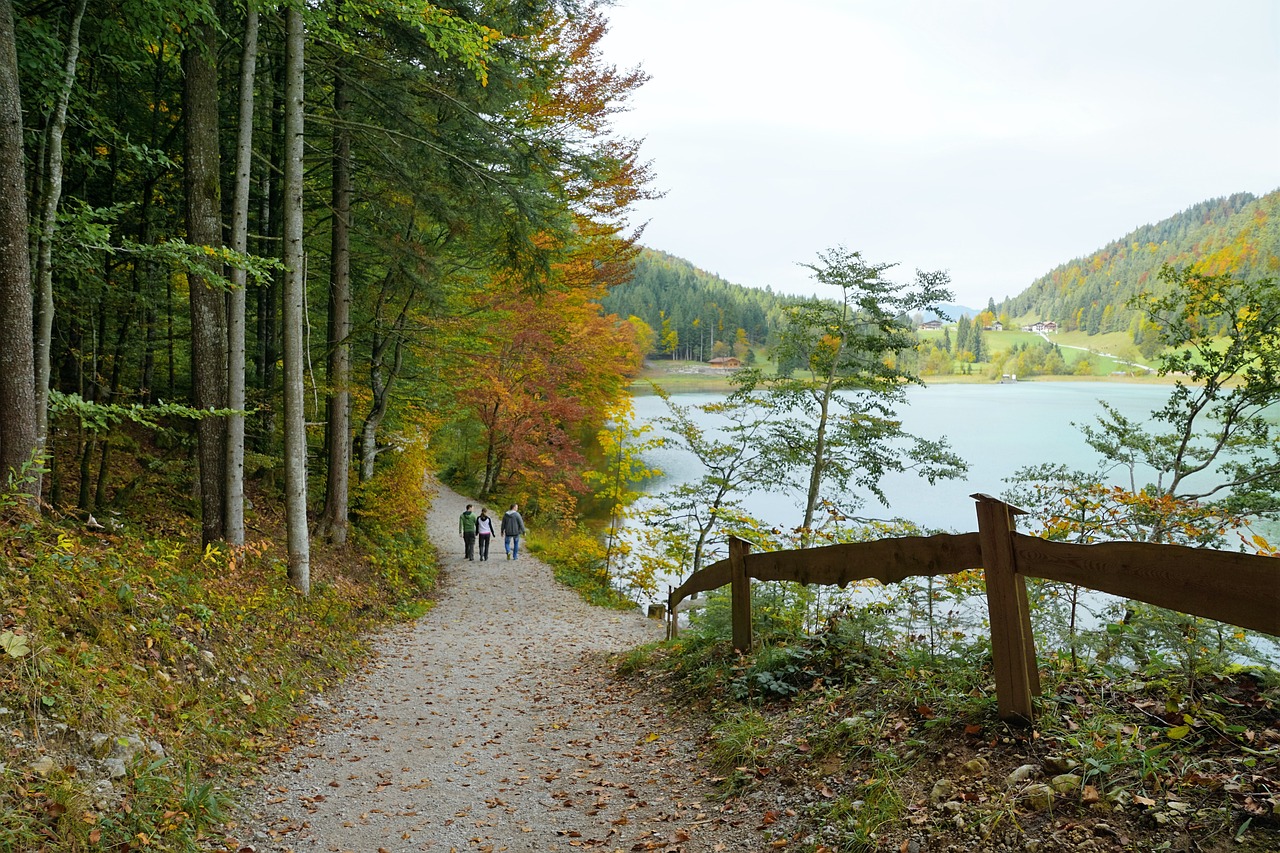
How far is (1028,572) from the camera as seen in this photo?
3.18 m

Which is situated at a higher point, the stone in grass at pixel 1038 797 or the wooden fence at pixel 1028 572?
the wooden fence at pixel 1028 572

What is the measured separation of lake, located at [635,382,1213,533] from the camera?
20.9 metres

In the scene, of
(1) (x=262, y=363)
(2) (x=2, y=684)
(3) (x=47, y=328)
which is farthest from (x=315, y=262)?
(2) (x=2, y=684)

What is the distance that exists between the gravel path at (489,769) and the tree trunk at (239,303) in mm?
2553

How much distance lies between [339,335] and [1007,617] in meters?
10.2

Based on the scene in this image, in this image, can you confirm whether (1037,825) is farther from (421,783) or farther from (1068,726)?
(421,783)

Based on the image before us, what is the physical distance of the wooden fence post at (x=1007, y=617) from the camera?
315 cm

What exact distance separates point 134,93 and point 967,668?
12464 millimetres

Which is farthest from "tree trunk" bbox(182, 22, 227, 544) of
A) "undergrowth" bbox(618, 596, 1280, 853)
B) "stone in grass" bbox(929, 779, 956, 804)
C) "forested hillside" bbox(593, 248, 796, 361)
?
"forested hillside" bbox(593, 248, 796, 361)

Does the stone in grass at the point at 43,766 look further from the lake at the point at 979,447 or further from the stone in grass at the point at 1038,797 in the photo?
the lake at the point at 979,447

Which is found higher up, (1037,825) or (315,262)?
(315,262)

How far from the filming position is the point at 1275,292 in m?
10.2

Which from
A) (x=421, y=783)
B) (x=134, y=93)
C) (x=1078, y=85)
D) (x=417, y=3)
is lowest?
(x=421, y=783)

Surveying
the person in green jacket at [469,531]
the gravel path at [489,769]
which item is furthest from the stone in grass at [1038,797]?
the person in green jacket at [469,531]
